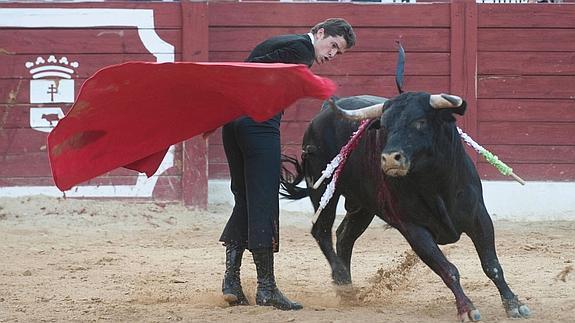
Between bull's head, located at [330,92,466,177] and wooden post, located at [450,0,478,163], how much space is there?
173 inches

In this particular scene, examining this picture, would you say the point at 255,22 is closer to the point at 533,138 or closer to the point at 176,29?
the point at 176,29

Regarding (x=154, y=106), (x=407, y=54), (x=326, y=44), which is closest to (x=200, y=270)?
(x=154, y=106)

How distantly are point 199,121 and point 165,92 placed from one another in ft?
1.09

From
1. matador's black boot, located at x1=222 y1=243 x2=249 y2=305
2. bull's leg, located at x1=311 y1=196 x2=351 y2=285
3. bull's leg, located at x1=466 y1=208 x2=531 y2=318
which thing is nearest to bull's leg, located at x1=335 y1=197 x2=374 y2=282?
bull's leg, located at x1=311 y1=196 x2=351 y2=285

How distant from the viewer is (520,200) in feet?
29.0

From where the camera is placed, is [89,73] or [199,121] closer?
[199,121]

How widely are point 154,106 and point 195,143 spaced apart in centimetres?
406

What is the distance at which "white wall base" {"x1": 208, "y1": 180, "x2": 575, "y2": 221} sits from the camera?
8.80 m

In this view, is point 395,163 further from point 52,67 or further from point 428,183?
point 52,67

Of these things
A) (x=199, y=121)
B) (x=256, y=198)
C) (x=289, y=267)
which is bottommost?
(x=289, y=267)


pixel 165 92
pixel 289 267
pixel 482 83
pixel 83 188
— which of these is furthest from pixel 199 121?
pixel 482 83

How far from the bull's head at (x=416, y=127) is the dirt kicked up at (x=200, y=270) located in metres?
0.67

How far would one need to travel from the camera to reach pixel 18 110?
881 centimetres

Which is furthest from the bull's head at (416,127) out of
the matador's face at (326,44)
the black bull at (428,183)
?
the matador's face at (326,44)
